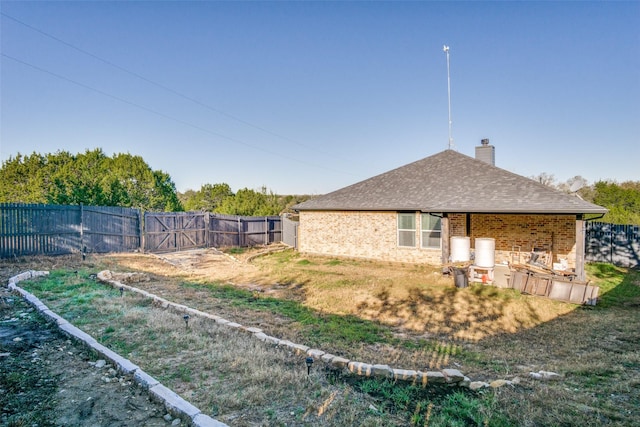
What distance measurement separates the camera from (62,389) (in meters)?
3.58

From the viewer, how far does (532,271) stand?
32.3 feet

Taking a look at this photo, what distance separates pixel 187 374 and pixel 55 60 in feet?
56.8

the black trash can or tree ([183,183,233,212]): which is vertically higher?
tree ([183,183,233,212])

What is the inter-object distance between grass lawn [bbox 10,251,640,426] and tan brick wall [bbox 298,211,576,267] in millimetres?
2343

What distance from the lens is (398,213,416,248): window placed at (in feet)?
46.9

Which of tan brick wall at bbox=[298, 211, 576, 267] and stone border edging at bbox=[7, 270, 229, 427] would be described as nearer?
stone border edging at bbox=[7, 270, 229, 427]

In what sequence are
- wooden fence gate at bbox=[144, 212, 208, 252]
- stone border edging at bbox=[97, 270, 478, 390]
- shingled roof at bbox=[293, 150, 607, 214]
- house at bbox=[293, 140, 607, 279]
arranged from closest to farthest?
stone border edging at bbox=[97, 270, 478, 390] → shingled roof at bbox=[293, 150, 607, 214] → house at bbox=[293, 140, 607, 279] → wooden fence gate at bbox=[144, 212, 208, 252]

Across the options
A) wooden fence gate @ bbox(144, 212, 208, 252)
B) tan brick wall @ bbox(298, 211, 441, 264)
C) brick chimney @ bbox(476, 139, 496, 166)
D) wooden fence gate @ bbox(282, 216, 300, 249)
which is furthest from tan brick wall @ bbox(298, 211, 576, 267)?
wooden fence gate @ bbox(144, 212, 208, 252)

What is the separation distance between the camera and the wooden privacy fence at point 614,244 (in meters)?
13.8

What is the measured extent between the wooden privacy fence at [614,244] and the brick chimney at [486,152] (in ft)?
17.2

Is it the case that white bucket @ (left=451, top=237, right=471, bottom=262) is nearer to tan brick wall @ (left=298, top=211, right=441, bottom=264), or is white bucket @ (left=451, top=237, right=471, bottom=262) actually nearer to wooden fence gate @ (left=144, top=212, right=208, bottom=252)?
tan brick wall @ (left=298, top=211, right=441, bottom=264)

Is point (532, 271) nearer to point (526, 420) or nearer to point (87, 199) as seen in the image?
point (526, 420)

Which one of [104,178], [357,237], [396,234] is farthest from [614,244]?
[104,178]

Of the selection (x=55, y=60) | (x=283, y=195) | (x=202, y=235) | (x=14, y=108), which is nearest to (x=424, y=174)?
(x=202, y=235)
